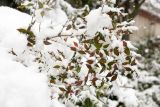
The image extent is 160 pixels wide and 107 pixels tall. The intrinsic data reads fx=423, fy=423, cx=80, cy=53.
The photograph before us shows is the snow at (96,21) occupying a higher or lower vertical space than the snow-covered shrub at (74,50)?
higher

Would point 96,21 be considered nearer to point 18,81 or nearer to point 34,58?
point 34,58

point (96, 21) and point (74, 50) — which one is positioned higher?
point (96, 21)

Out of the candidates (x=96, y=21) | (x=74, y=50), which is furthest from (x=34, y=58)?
(x=96, y=21)

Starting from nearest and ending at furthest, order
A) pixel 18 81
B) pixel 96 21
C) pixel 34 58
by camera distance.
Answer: pixel 18 81 < pixel 96 21 < pixel 34 58

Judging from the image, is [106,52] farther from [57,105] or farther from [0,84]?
[0,84]

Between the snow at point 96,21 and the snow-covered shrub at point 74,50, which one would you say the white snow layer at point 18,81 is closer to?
the snow-covered shrub at point 74,50

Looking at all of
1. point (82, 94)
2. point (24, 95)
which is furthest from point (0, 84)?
point (82, 94)

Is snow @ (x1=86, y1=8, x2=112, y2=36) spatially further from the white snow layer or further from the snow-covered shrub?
the white snow layer

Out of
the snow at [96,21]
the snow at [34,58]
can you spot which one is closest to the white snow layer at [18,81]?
the snow at [34,58]

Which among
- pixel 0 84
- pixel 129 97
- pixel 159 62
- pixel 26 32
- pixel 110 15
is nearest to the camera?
pixel 0 84
